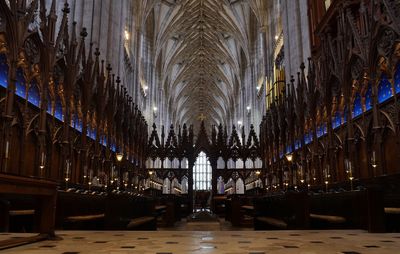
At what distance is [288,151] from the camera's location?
22.6 meters

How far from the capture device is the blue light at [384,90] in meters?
11.4

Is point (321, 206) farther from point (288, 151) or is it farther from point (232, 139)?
point (232, 139)

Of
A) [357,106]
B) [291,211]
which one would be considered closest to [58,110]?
[291,211]

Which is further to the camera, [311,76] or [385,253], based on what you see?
[311,76]

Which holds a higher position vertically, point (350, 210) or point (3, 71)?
point (3, 71)

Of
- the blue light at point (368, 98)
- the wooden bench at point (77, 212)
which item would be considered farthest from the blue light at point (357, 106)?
the wooden bench at point (77, 212)

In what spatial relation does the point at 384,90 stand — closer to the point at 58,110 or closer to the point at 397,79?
the point at 397,79

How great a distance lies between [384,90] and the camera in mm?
11664

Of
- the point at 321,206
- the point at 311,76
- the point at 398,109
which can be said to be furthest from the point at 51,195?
the point at 311,76

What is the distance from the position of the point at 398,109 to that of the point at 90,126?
13790 mm

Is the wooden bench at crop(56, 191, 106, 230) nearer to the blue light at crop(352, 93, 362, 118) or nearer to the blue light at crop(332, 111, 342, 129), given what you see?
the blue light at crop(352, 93, 362, 118)

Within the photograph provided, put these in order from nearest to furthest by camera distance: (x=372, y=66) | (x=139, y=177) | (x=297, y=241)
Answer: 1. (x=297, y=241)
2. (x=372, y=66)
3. (x=139, y=177)

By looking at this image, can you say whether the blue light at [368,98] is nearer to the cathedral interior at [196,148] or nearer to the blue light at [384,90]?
the cathedral interior at [196,148]

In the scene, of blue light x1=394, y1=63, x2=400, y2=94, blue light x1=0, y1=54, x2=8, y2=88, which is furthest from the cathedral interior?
blue light x1=0, y1=54, x2=8, y2=88
